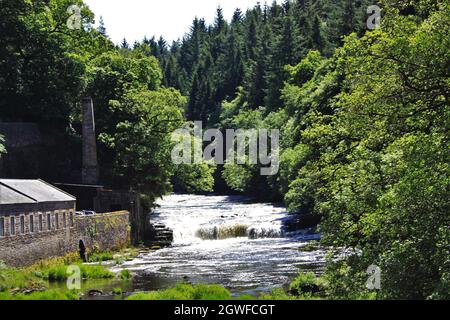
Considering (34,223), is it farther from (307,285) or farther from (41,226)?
(307,285)

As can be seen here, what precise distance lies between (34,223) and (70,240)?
4585mm

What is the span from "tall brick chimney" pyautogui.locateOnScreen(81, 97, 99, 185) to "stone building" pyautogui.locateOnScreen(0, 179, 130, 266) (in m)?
11.0

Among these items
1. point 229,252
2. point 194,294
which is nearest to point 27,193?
point 229,252

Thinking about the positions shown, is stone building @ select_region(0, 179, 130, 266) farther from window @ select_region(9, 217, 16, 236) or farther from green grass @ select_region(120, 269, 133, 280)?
green grass @ select_region(120, 269, 133, 280)

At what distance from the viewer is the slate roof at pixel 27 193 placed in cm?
3866

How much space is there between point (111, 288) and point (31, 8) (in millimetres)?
33880

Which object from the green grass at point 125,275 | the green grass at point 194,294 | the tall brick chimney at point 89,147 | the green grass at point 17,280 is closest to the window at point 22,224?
the green grass at point 17,280

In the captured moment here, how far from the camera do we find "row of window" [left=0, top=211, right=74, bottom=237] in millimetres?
37062

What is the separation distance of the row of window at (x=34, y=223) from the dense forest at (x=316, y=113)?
222 inches

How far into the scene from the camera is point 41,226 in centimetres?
4088

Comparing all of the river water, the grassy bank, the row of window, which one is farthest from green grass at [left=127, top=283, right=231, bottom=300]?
the row of window

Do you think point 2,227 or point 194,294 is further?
point 2,227

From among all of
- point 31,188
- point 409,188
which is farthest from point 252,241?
point 409,188
